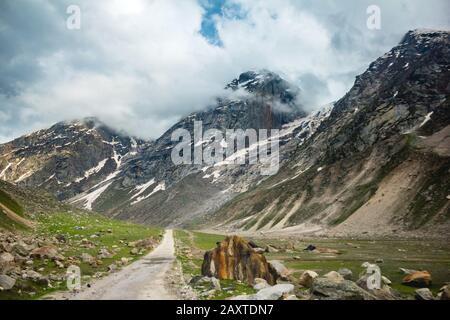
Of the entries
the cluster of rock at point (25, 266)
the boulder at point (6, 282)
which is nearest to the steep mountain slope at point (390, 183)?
the cluster of rock at point (25, 266)

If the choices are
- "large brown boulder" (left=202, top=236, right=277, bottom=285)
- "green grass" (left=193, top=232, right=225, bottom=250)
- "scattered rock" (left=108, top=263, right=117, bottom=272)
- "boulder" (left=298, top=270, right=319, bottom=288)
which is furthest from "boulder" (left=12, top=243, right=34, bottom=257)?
"green grass" (left=193, top=232, right=225, bottom=250)

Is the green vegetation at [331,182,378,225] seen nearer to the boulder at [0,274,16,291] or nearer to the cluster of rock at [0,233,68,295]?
the cluster of rock at [0,233,68,295]

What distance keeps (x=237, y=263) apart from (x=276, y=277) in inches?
155

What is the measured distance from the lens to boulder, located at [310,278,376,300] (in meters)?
25.6

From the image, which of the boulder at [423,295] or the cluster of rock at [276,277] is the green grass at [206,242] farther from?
the boulder at [423,295]

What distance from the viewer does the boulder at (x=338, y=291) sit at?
2562 cm

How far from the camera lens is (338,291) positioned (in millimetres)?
26094
